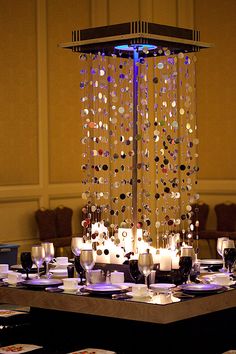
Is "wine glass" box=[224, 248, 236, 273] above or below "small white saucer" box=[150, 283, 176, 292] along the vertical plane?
above

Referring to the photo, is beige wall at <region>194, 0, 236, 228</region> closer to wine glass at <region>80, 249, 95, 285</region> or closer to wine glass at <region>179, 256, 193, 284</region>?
wine glass at <region>179, 256, 193, 284</region>

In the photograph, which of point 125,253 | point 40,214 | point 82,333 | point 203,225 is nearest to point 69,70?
point 40,214

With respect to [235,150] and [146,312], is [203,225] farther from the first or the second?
[146,312]

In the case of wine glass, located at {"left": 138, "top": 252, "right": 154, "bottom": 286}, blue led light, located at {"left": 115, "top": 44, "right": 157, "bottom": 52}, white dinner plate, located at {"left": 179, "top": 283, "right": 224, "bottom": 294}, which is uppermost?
blue led light, located at {"left": 115, "top": 44, "right": 157, "bottom": 52}

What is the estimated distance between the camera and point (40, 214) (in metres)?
9.11

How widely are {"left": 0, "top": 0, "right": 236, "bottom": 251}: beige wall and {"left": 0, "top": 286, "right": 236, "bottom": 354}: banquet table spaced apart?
4301 millimetres

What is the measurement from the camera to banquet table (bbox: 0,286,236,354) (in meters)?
4.11

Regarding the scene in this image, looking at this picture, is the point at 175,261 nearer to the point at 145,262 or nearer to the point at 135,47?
the point at 145,262

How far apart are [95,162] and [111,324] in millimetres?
5201

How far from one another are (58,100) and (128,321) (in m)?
5.56

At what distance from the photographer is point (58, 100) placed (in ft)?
31.6

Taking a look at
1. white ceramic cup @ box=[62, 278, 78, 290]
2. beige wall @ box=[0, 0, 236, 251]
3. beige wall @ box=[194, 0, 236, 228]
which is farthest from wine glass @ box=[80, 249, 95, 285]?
beige wall @ box=[194, 0, 236, 228]

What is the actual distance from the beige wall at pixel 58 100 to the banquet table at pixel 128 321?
4301 mm

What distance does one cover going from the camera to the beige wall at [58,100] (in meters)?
9.05
